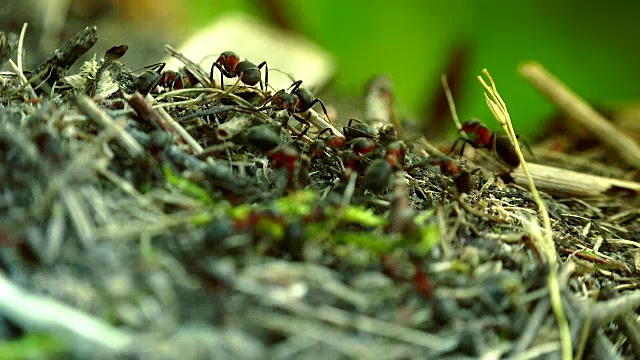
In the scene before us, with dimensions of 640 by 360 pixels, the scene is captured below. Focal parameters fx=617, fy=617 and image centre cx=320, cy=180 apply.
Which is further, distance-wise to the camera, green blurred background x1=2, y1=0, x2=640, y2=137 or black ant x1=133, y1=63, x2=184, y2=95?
green blurred background x1=2, y1=0, x2=640, y2=137

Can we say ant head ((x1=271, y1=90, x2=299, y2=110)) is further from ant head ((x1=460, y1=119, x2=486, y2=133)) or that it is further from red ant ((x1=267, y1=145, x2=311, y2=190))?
ant head ((x1=460, y1=119, x2=486, y2=133))

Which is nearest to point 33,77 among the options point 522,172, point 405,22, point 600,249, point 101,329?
point 101,329

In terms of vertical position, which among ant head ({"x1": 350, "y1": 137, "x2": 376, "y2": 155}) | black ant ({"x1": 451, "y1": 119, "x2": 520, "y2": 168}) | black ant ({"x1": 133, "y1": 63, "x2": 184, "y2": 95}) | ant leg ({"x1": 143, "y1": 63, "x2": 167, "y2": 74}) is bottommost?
ant head ({"x1": 350, "y1": 137, "x2": 376, "y2": 155})

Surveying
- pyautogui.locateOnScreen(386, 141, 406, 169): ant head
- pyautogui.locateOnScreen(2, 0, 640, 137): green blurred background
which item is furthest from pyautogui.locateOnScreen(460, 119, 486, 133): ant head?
pyautogui.locateOnScreen(2, 0, 640, 137): green blurred background

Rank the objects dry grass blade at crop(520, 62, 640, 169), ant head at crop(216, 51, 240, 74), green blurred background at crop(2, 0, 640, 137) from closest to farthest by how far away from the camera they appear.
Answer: ant head at crop(216, 51, 240, 74) → dry grass blade at crop(520, 62, 640, 169) → green blurred background at crop(2, 0, 640, 137)

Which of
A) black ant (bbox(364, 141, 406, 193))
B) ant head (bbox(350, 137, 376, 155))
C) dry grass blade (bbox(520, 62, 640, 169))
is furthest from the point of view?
dry grass blade (bbox(520, 62, 640, 169))

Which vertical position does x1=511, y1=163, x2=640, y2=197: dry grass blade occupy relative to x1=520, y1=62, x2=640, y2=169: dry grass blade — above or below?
below
